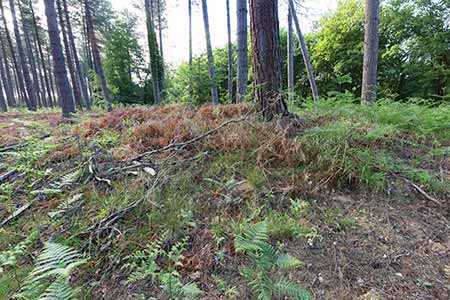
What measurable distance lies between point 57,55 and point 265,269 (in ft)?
23.6

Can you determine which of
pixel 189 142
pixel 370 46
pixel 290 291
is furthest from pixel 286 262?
pixel 370 46

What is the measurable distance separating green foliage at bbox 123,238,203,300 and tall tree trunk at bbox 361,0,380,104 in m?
4.06

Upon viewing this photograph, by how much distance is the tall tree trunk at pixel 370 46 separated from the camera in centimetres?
390

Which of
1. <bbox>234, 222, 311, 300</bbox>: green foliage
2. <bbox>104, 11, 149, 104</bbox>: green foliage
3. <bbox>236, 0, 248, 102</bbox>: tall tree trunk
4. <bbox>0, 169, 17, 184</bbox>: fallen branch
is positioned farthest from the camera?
<bbox>104, 11, 149, 104</bbox>: green foliage

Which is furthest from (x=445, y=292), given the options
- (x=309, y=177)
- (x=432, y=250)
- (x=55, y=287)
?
(x=55, y=287)

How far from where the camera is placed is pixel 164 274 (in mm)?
1151

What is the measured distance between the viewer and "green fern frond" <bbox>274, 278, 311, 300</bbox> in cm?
98

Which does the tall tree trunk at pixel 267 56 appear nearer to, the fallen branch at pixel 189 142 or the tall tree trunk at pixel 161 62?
the fallen branch at pixel 189 142

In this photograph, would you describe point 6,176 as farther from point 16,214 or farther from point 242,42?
point 242,42

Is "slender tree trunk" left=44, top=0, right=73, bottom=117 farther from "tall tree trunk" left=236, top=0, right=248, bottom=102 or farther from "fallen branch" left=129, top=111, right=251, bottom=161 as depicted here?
"fallen branch" left=129, top=111, right=251, bottom=161

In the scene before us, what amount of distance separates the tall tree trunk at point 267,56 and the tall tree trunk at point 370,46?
224 cm

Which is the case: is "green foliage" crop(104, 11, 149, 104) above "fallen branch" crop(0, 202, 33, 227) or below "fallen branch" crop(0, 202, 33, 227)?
above

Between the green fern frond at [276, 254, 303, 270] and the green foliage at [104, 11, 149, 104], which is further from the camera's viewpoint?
the green foliage at [104, 11, 149, 104]

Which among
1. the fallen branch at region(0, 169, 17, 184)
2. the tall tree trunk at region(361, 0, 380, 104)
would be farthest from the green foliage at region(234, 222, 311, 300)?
the tall tree trunk at region(361, 0, 380, 104)
